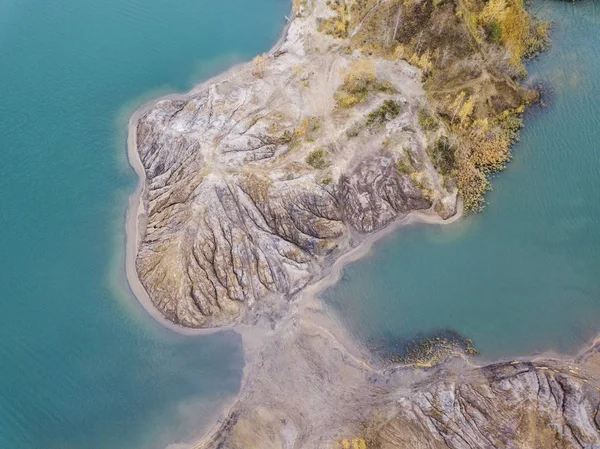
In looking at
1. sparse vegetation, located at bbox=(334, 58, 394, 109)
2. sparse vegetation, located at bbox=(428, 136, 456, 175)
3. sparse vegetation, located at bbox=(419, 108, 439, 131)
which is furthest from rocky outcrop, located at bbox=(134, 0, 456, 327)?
sparse vegetation, located at bbox=(428, 136, 456, 175)

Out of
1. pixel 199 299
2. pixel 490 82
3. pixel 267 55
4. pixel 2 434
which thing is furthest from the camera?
pixel 267 55

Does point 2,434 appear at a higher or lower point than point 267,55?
lower

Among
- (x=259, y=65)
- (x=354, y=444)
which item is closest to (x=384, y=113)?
(x=259, y=65)

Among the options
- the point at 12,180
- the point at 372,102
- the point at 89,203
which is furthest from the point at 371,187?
the point at 12,180

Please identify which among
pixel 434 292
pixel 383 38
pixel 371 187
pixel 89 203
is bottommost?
pixel 434 292

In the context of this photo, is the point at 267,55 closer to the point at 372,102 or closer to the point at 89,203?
the point at 372,102

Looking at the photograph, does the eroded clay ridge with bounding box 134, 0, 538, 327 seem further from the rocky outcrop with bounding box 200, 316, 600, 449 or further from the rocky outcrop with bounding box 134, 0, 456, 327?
the rocky outcrop with bounding box 200, 316, 600, 449

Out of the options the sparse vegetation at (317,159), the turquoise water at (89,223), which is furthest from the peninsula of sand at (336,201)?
the turquoise water at (89,223)
